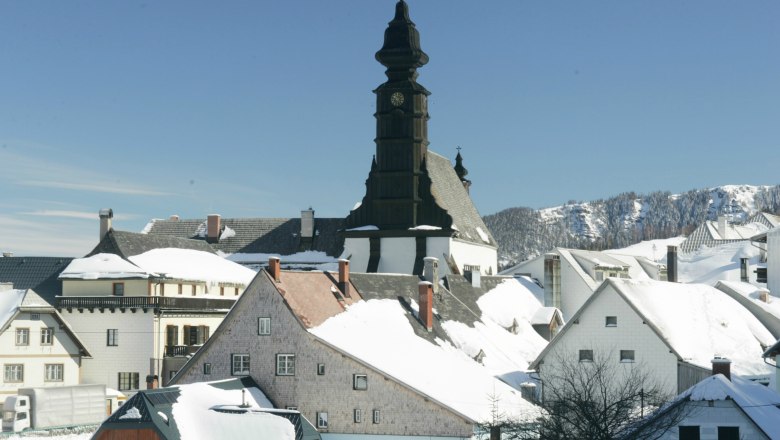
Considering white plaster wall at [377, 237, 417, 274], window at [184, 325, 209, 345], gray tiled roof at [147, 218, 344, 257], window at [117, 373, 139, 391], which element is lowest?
window at [117, 373, 139, 391]

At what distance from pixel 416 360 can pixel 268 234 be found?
5087 cm

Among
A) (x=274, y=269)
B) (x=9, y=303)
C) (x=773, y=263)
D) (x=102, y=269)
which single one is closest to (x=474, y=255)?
(x=773, y=263)

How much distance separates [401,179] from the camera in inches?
3735

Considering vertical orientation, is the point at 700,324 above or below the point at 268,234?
below

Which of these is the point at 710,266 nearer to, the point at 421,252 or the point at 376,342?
the point at 421,252

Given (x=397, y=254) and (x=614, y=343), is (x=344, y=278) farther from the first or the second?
(x=397, y=254)

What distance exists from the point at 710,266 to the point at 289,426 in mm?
96041

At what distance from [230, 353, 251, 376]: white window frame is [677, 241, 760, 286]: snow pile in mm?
75327

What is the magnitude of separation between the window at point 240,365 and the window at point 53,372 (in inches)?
866

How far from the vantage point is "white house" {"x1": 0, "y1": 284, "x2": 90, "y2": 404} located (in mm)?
70062

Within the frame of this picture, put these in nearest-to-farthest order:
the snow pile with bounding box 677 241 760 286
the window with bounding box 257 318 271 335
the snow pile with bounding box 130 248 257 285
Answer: the window with bounding box 257 318 271 335 < the snow pile with bounding box 130 248 257 285 < the snow pile with bounding box 677 241 760 286

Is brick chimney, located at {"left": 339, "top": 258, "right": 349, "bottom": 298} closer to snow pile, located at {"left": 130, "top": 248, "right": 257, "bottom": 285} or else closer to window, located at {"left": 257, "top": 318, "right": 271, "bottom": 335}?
window, located at {"left": 257, "top": 318, "right": 271, "bottom": 335}

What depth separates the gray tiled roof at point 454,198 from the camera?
317 ft

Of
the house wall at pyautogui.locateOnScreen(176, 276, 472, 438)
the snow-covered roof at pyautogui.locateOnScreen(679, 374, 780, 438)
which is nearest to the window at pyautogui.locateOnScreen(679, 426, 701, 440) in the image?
the snow-covered roof at pyautogui.locateOnScreen(679, 374, 780, 438)
